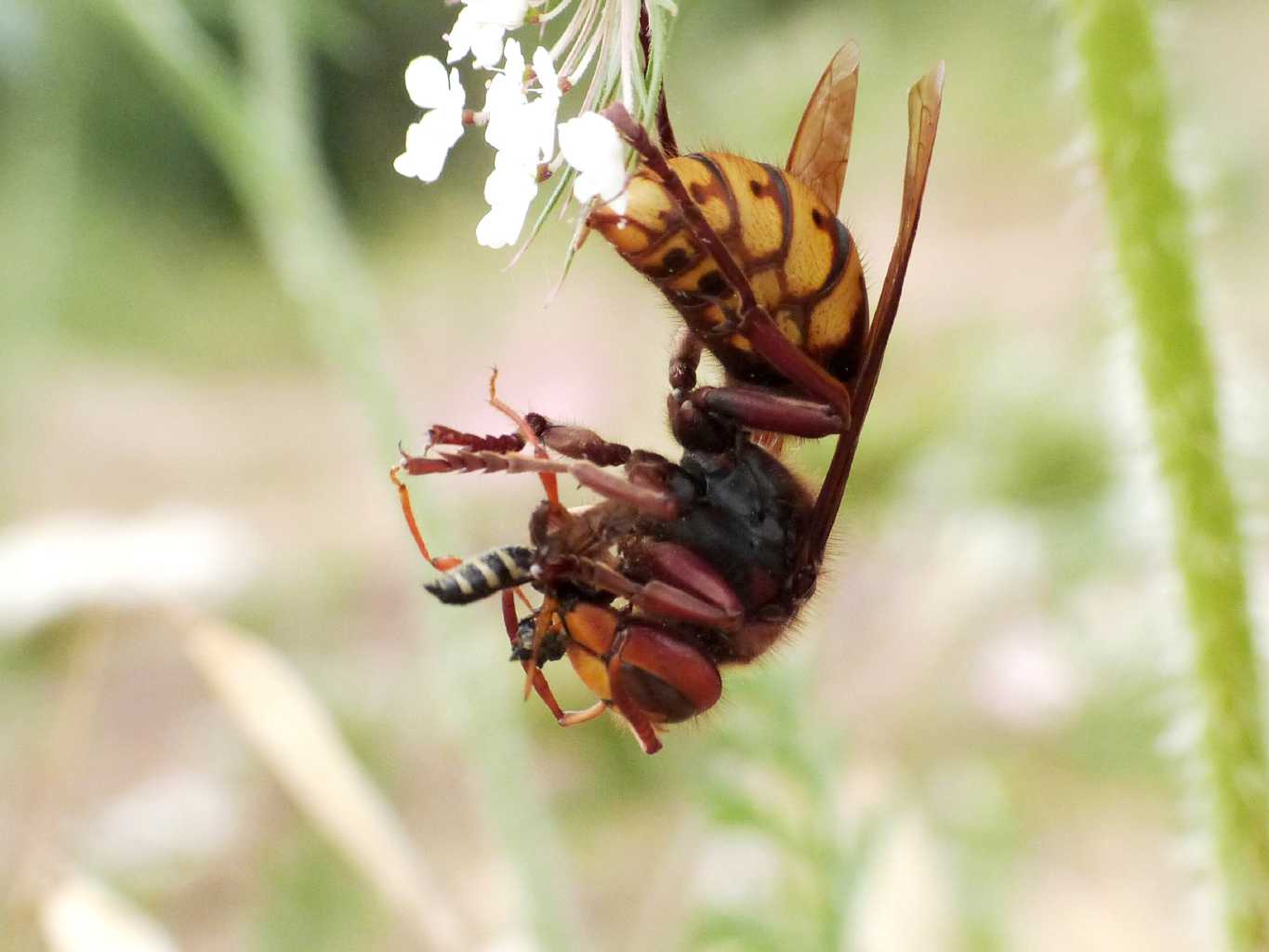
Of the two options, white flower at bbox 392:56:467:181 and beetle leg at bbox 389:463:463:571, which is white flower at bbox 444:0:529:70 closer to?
white flower at bbox 392:56:467:181

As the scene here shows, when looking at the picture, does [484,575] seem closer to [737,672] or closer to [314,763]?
[737,672]

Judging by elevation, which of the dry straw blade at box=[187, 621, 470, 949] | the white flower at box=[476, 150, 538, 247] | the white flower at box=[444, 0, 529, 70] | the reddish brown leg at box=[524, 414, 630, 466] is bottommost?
the dry straw blade at box=[187, 621, 470, 949]

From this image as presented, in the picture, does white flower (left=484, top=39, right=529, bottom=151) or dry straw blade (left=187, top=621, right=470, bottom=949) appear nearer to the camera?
white flower (left=484, top=39, right=529, bottom=151)

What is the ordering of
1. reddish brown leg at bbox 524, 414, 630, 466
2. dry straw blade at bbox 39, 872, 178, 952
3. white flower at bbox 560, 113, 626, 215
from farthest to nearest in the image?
1. dry straw blade at bbox 39, 872, 178, 952
2. reddish brown leg at bbox 524, 414, 630, 466
3. white flower at bbox 560, 113, 626, 215

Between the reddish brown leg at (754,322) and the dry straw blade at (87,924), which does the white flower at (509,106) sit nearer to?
the reddish brown leg at (754,322)

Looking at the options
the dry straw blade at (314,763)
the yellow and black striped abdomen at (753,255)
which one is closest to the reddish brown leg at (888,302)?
the yellow and black striped abdomen at (753,255)

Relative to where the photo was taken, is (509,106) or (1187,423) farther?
(1187,423)

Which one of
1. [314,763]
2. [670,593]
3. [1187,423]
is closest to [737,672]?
[670,593]

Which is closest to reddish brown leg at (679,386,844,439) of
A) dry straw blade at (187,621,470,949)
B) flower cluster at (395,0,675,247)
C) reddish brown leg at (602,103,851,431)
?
reddish brown leg at (602,103,851,431)
